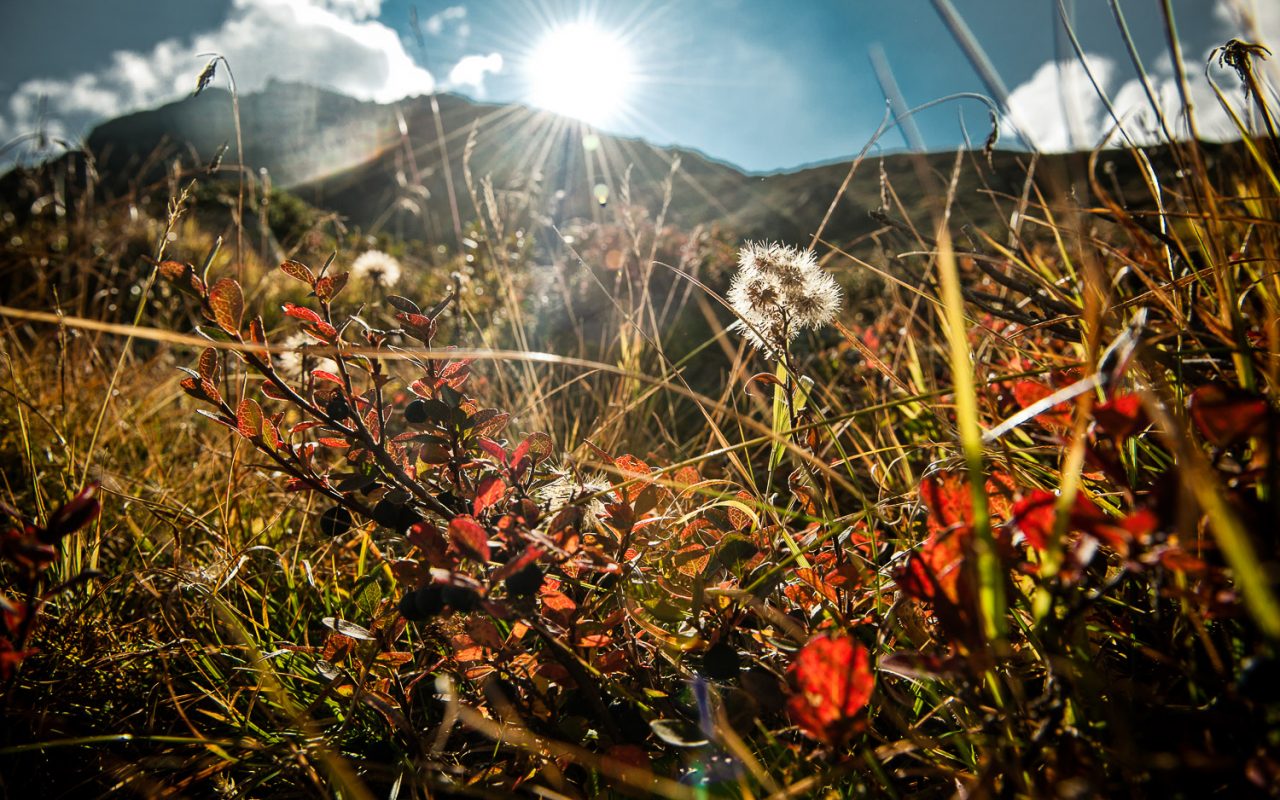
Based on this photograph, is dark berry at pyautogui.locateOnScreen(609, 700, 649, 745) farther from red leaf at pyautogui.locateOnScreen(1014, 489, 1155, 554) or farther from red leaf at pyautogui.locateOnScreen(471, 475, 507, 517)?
red leaf at pyautogui.locateOnScreen(1014, 489, 1155, 554)

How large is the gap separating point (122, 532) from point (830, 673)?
1.65 meters

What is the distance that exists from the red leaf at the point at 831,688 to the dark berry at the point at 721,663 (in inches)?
→ 6.1

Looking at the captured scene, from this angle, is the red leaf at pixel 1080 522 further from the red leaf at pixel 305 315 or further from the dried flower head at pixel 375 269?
the dried flower head at pixel 375 269

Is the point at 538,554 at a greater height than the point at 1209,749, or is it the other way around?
the point at 538,554

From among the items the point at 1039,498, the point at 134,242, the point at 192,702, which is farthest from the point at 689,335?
the point at 134,242

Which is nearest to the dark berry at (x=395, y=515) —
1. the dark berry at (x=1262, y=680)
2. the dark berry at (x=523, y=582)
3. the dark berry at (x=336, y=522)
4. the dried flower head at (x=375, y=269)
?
the dark berry at (x=336, y=522)

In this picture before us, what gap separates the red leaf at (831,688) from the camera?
53 cm

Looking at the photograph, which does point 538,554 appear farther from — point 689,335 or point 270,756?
point 689,335

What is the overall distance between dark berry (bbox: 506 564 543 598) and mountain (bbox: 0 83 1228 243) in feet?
2.19

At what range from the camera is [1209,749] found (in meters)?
0.51

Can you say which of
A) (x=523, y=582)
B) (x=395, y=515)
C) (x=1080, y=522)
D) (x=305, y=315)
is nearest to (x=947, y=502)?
(x=1080, y=522)

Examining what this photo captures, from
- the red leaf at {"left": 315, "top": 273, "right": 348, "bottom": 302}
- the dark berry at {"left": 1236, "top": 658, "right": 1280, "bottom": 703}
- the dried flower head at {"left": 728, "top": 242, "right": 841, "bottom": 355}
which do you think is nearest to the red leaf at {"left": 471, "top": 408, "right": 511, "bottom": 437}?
the red leaf at {"left": 315, "top": 273, "right": 348, "bottom": 302}

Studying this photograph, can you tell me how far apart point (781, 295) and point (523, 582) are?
0.62 m

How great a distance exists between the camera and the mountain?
2449 mm
